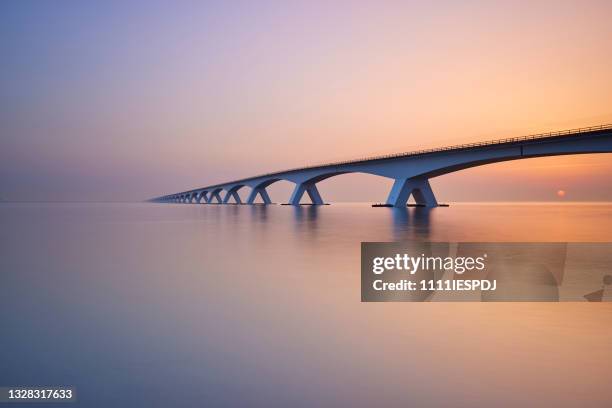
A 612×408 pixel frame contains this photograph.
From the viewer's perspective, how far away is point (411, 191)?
60.0 metres

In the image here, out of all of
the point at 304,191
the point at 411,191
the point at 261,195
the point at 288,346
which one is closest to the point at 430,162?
the point at 411,191

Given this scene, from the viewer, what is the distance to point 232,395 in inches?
126

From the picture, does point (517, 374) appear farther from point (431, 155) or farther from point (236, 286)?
point (431, 155)

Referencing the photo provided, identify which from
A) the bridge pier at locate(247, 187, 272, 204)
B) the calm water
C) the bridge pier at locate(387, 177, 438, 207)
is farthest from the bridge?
the calm water

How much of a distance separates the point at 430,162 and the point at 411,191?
8530 mm

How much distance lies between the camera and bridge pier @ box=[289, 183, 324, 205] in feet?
279

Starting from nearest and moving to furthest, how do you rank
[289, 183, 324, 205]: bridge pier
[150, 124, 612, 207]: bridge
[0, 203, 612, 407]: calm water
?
[0, 203, 612, 407]: calm water
[150, 124, 612, 207]: bridge
[289, 183, 324, 205]: bridge pier

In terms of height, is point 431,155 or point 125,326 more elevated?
point 431,155

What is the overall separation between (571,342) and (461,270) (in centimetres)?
494

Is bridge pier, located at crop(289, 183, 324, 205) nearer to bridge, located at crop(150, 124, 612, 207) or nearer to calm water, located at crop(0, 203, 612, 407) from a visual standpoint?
bridge, located at crop(150, 124, 612, 207)

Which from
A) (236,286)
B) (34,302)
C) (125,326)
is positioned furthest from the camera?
(236,286)

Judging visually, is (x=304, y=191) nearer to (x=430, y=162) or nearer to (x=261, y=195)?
(x=261, y=195)

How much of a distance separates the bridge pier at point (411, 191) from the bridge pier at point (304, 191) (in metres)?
27.3

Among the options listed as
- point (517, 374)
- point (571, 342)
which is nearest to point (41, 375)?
point (517, 374)
